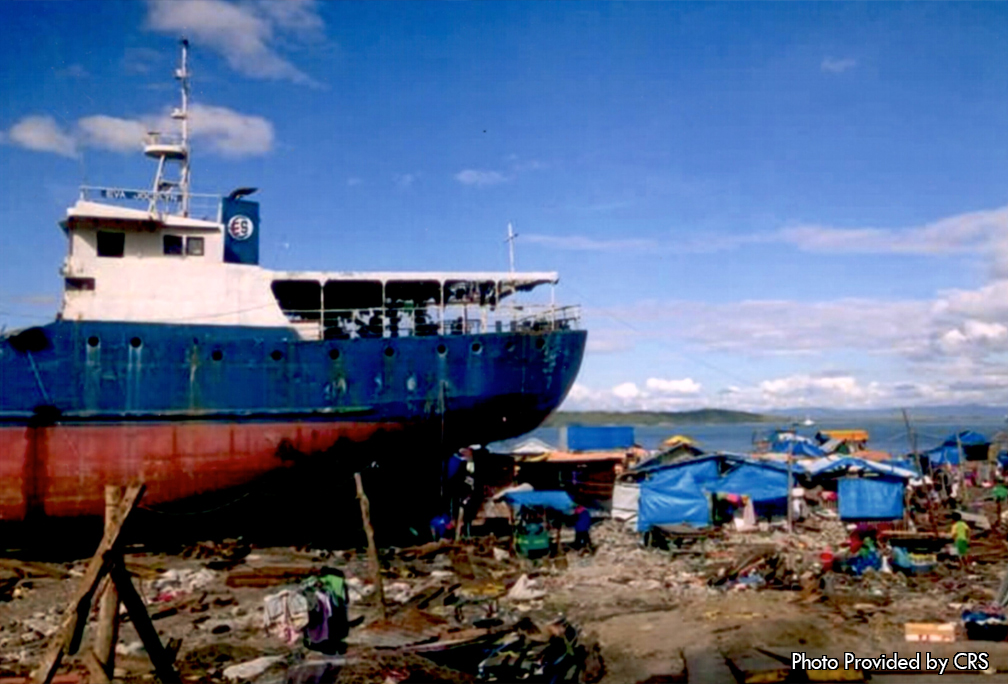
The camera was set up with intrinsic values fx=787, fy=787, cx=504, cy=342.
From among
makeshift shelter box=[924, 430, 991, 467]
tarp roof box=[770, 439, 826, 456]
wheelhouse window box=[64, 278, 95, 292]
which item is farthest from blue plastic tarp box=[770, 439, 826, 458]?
wheelhouse window box=[64, 278, 95, 292]

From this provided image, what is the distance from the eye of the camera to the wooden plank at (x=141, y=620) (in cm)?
758

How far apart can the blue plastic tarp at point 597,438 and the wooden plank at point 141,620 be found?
129ft

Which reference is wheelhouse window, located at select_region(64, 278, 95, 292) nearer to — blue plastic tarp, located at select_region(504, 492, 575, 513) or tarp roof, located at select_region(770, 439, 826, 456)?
blue plastic tarp, located at select_region(504, 492, 575, 513)

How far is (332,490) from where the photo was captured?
75.0 feet

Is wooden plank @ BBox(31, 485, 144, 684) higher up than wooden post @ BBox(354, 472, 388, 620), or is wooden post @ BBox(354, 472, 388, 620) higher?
wooden plank @ BBox(31, 485, 144, 684)

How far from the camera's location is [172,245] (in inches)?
878

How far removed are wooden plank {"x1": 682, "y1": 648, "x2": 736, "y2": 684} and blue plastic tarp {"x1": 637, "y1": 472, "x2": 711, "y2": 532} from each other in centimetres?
1374

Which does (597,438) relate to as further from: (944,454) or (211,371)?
(211,371)

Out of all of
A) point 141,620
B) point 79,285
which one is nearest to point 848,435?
point 79,285

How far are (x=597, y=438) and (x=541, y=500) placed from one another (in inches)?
1016

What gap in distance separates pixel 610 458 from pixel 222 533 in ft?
54.0

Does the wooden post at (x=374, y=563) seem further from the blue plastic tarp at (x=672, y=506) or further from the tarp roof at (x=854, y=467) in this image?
the tarp roof at (x=854, y=467)

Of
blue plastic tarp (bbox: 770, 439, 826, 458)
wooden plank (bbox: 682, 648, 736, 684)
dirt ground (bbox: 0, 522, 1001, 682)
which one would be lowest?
dirt ground (bbox: 0, 522, 1001, 682)

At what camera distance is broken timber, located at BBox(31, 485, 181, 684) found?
7.27 meters
